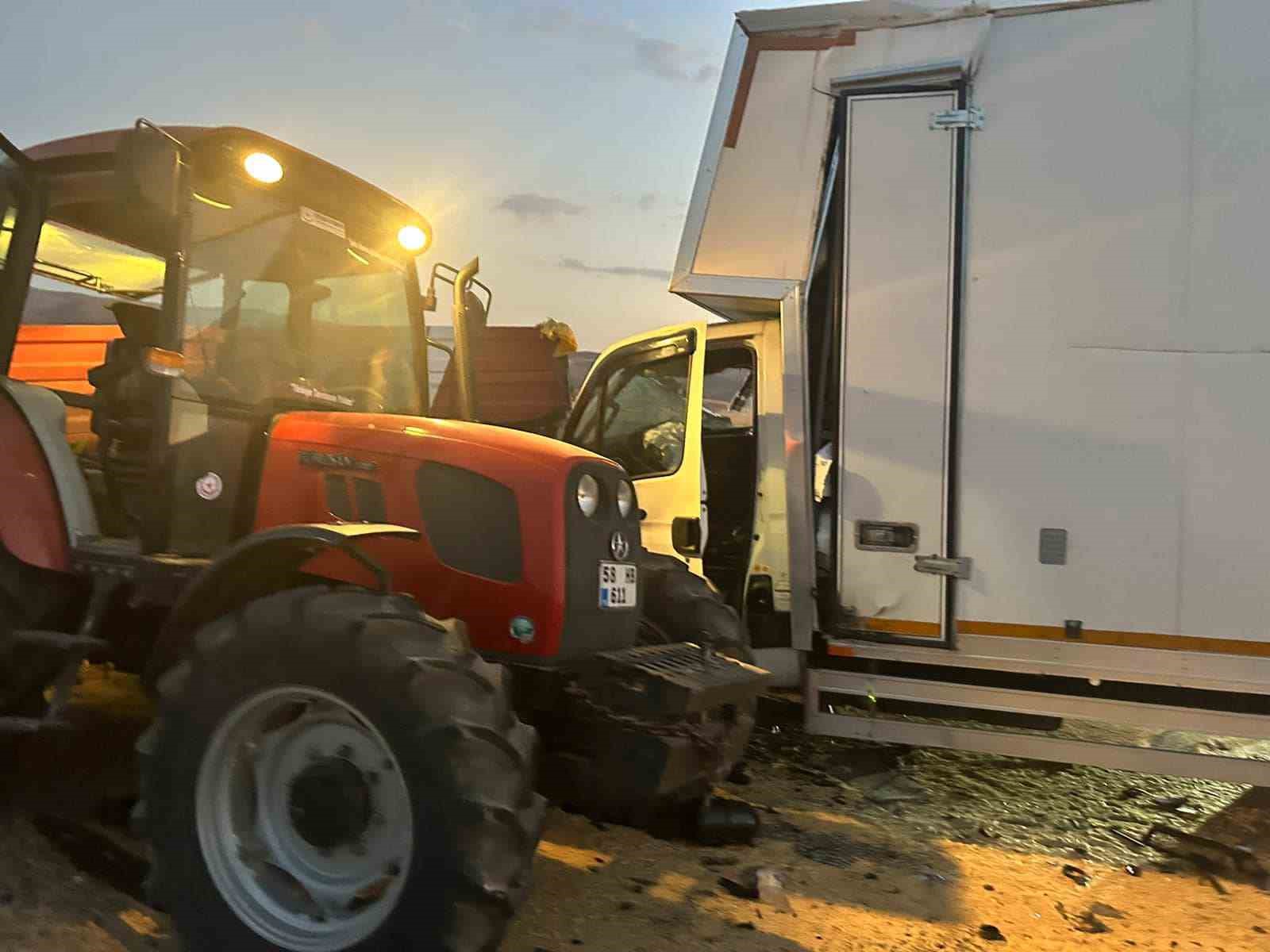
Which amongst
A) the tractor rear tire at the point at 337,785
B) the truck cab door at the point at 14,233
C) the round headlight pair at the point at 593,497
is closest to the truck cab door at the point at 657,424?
the round headlight pair at the point at 593,497

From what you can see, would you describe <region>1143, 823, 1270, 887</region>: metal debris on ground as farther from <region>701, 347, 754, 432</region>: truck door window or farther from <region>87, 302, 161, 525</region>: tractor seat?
<region>87, 302, 161, 525</region>: tractor seat

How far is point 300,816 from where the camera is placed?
2725mm

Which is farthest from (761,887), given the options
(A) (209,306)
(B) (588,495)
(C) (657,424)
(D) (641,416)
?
(A) (209,306)

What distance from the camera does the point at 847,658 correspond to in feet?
15.6

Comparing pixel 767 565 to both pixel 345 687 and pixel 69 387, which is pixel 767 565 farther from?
pixel 69 387

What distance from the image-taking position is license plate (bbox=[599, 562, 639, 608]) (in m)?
3.19

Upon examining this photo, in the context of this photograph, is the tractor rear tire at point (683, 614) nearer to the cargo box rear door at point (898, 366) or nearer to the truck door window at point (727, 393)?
the cargo box rear door at point (898, 366)

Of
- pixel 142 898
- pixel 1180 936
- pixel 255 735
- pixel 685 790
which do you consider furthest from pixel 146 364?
pixel 1180 936

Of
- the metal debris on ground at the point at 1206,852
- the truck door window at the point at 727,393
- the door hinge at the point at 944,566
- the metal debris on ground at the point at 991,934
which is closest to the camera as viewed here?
the metal debris on ground at the point at 991,934

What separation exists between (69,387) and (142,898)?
7.50ft

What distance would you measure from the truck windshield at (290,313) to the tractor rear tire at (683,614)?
1330 millimetres

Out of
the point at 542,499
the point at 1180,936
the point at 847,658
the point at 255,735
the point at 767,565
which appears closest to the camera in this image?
the point at 255,735

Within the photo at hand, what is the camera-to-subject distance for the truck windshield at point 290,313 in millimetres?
3469

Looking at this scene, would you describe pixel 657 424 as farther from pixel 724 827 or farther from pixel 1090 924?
pixel 1090 924
